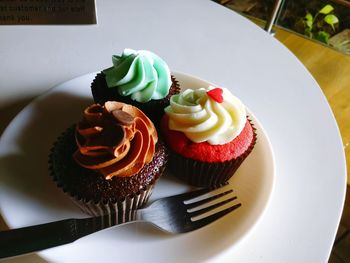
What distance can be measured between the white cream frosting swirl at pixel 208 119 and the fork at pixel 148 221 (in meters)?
0.15

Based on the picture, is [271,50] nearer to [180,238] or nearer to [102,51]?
[102,51]

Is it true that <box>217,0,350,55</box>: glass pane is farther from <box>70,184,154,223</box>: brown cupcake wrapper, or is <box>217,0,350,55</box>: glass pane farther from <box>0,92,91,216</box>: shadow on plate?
<box>70,184,154,223</box>: brown cupcake wrapper

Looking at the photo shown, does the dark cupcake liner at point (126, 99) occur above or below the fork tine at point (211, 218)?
above

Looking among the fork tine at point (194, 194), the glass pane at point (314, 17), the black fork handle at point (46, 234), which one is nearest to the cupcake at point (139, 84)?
the fork tine at point (194, 194)

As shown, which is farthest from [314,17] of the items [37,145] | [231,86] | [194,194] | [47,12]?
[37,145]

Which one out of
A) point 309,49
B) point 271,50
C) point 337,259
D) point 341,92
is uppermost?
point 271,50

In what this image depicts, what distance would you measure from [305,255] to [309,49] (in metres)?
1.33

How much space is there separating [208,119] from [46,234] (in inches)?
17.9

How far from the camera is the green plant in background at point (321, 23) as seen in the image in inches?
85.9

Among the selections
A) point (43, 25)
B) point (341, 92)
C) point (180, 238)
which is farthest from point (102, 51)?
point (341, 92)

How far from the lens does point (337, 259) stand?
1974mm

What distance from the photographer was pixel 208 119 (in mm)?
1001

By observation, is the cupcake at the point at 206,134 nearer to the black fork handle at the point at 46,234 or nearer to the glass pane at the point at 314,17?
the black fork handle at the point at 46,234

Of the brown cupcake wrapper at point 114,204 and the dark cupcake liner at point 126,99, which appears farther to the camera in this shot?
the dark cupcake liner at point 126,99
